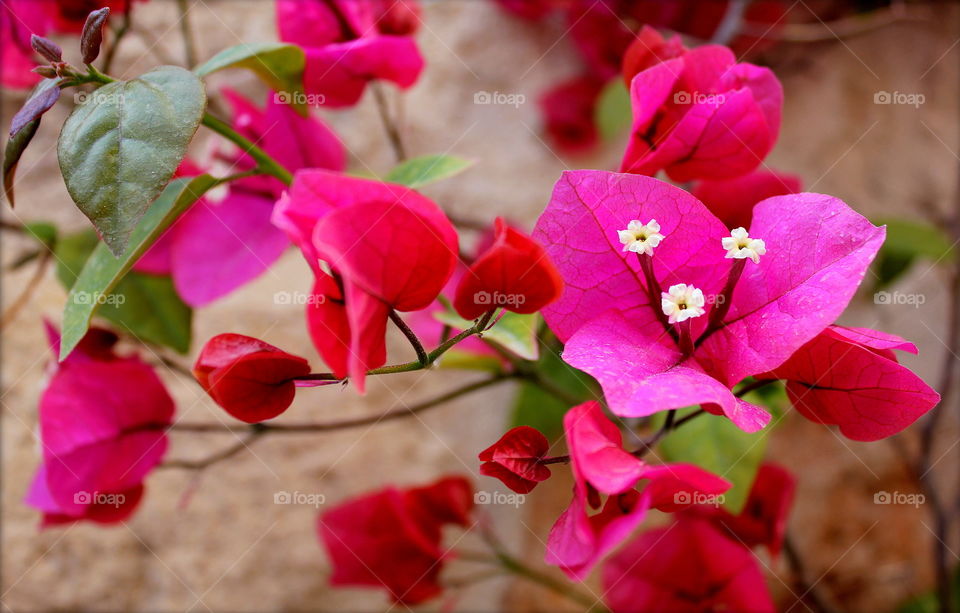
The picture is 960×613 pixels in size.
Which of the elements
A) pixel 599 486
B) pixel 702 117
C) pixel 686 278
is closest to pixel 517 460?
pixel 599 486

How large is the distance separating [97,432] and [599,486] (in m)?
0.55

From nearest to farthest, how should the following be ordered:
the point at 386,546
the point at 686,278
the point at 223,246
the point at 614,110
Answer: the point at 686,278 < the point at 223,246 < the point at 386,546 < the point at 614,110

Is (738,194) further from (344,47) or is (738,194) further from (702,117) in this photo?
(344,47)

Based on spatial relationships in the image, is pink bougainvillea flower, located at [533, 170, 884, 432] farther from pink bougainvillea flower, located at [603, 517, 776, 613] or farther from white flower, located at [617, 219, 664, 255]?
pink bougainvillea flower, located at [603, 517, 776, 613]

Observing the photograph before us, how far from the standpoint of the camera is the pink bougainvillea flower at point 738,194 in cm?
66

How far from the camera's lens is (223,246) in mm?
767

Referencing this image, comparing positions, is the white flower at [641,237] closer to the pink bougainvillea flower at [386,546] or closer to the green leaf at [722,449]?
the green leaf at [722,449]

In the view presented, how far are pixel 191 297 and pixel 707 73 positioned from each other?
1.64ft

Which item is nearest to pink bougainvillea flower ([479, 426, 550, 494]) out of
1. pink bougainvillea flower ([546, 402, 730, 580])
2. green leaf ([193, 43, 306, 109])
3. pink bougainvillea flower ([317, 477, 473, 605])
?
pink bougainvillea flower ([546, 402, 730, 580])

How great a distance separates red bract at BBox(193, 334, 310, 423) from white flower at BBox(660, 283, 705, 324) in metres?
0.23

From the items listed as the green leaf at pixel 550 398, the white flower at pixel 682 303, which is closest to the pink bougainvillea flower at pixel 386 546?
the green leaf at pixel 550 398

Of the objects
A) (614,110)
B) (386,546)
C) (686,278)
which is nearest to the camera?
(686,278)

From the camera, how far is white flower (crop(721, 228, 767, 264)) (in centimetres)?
47

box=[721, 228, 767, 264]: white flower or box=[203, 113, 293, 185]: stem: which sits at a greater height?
box=[721, 228, 767, 264]: white flower
